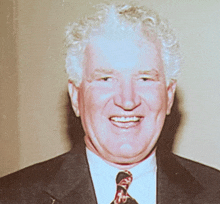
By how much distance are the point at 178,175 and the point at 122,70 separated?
0.53 m

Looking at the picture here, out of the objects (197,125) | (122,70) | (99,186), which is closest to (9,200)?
(99,186)

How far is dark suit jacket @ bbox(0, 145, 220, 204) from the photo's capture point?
65.5 inches

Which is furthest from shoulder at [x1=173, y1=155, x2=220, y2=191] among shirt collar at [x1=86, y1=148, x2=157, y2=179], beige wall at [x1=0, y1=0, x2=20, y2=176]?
beige wall at [x1=0, y1=0, x2=20, y2=176]

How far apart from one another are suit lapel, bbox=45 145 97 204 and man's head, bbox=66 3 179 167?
0.09 metres

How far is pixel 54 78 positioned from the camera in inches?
96.4

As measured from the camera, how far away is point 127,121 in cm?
168

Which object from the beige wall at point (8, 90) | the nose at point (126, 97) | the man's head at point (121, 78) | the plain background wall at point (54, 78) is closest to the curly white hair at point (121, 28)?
the man's head at point (121, 78)

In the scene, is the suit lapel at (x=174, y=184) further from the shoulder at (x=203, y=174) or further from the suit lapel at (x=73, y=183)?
the suit lapel at (x=73, y=183)

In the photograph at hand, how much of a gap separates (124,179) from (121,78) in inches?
16.0

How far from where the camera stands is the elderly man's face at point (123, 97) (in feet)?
5.33

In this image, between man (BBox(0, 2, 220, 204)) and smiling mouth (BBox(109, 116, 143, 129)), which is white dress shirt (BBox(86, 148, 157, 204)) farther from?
smiling mouth (BBox(109, 116, 143, 129))

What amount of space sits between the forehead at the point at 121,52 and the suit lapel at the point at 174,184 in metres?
0.44

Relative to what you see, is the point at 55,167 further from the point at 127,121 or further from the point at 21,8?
the point at 21,8

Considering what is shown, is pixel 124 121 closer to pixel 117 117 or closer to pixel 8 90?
pixel 117 117
